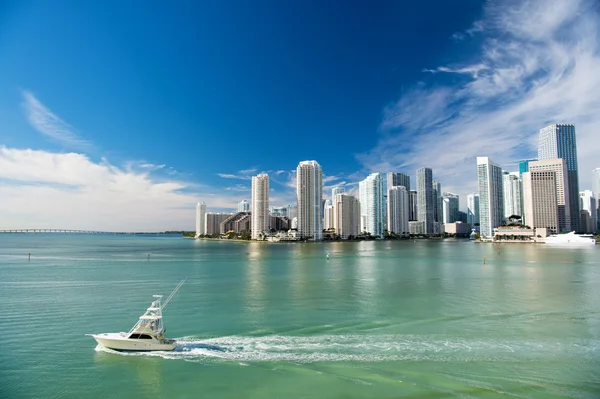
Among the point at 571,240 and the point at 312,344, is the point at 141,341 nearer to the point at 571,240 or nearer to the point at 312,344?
the point at 312,344

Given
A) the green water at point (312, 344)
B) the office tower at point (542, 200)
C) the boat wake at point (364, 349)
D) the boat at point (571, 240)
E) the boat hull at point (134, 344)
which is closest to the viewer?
the green water at point (312, 344)

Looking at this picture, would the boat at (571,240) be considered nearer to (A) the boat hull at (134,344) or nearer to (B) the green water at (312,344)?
(B) the green water at (312,344)

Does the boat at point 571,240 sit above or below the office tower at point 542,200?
below

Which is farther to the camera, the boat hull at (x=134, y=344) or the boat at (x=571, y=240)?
the boat at (x=571, y=240)

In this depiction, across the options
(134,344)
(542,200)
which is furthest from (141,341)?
(542,200)

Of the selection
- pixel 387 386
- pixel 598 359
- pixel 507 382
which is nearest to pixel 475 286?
pixel 598 359

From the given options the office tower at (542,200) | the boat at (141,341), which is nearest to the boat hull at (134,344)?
the boat at (141,341)

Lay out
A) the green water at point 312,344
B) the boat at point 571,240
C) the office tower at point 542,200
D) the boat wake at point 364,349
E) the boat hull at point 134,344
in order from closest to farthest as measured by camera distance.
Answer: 1. the green water at point 312,344
2. the boat wake at point 364,349
3. the boat hull at point 134,344
4. the boat at point 571,240
5. the office tower at point 542,200
